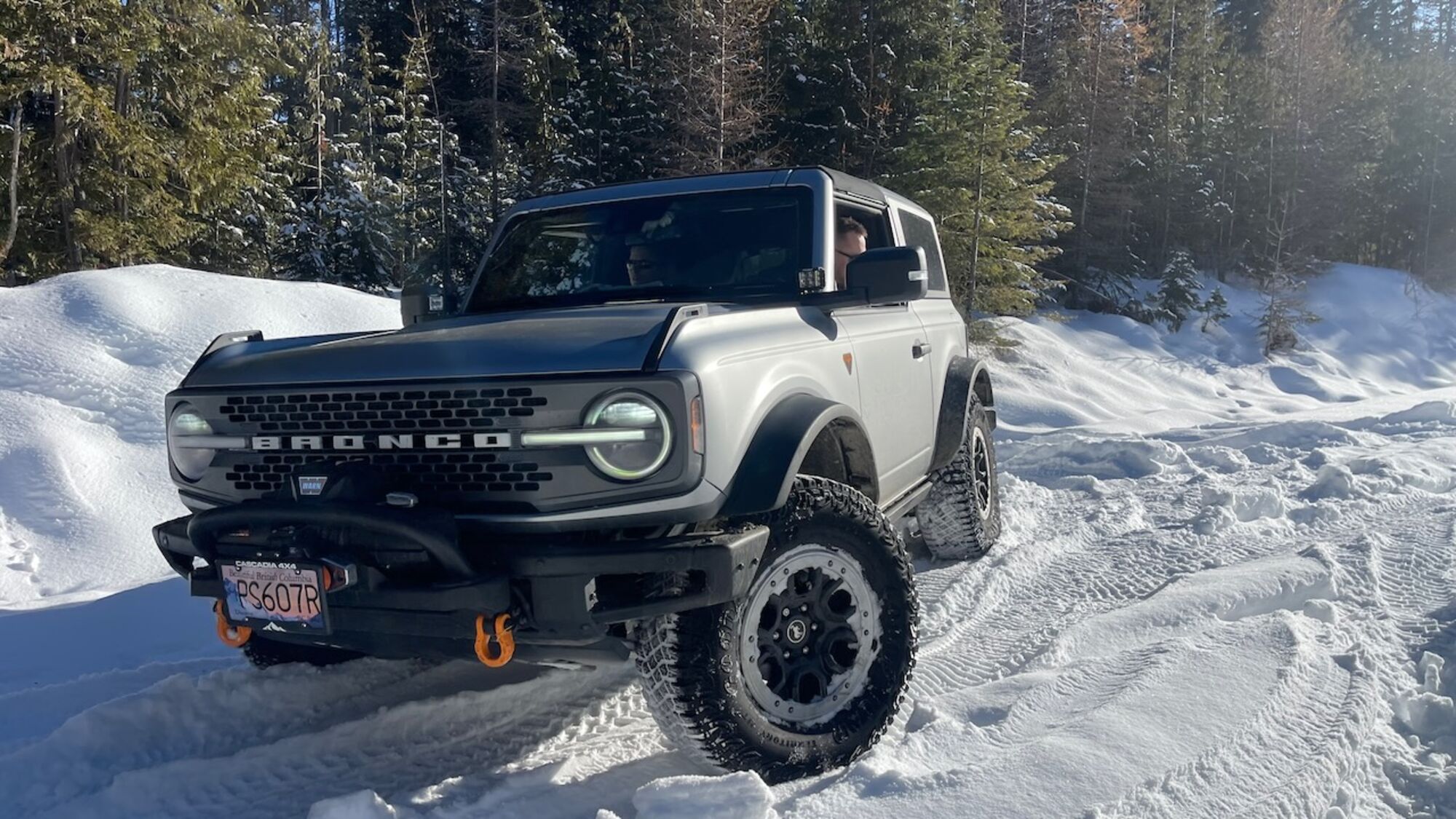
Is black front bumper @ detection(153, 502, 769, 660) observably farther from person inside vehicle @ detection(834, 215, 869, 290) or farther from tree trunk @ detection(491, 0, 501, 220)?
tree trunk @ detection(491, 0, 501, 220)

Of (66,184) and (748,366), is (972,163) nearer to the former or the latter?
(66,184)

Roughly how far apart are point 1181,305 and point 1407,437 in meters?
19.7

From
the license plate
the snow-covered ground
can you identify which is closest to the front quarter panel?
the snow-covered ground

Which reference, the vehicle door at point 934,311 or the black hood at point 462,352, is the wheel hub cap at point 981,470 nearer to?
the vehicle door at point 934,311

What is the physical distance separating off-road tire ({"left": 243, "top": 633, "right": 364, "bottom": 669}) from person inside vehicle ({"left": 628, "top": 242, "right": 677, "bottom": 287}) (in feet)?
5.76

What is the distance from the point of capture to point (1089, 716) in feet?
9.93

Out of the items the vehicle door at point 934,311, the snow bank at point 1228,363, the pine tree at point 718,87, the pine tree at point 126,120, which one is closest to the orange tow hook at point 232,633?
the vehicle door at point 934,311

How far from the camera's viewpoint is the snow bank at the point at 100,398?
5.54 m

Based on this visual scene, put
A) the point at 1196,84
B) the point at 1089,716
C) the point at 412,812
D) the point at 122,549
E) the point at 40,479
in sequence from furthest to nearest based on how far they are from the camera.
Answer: the point at 1196,84 → the point at 40,479 → the point at 122,549 → the point at 1089,716 → the point at 412,812

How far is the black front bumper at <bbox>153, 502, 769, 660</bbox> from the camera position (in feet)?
8.04

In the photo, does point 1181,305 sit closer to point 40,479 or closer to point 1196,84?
point 1196,84

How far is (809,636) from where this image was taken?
2.99 m

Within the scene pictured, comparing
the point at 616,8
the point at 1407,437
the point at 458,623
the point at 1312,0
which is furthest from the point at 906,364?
the point at 1312,0

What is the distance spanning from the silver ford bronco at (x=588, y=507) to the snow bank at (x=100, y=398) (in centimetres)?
273
